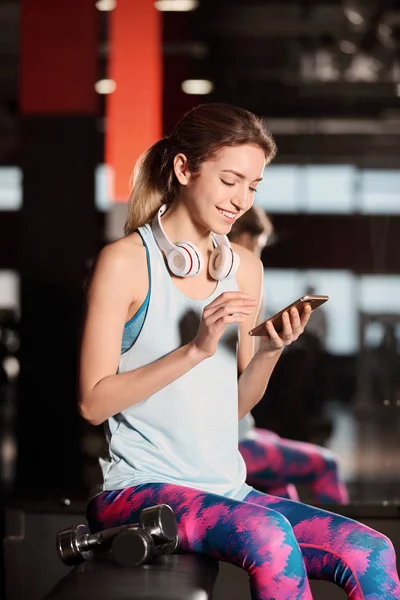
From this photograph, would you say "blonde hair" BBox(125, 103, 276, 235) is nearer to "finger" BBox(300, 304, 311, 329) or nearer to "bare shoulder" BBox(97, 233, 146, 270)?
"bare shoulder" BBox(97, 233, 146, 270)

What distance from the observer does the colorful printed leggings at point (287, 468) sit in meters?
2.90

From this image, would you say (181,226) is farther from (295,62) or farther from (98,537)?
(295,62)

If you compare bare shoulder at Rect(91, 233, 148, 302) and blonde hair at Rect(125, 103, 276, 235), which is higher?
blonde hair at Rect(125, 103, 276, 235)

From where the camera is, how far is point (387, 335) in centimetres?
389

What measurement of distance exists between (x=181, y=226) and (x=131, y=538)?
0.67 meters

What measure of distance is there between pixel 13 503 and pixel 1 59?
2290mm

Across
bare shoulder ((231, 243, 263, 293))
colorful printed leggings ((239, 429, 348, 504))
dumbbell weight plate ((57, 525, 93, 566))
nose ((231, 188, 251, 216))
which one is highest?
nose ((231, 188, 251, 216))

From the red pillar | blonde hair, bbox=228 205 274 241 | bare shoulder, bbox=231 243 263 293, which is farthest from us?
the red pillar

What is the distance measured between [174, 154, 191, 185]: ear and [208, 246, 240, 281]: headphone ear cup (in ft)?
0.53

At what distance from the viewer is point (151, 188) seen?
1.89 meters

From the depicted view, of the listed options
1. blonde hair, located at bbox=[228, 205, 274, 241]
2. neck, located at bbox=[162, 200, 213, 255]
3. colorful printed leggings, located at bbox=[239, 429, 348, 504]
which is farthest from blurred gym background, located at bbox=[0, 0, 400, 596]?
neck, located at bbox=[162, 200, 213, 255]

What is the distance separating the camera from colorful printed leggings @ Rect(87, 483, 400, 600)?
148cm

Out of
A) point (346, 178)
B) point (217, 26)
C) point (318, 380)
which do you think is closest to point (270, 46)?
point (217, 26)

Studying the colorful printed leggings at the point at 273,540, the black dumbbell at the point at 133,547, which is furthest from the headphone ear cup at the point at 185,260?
the black dumbbell at the point at 133,547
